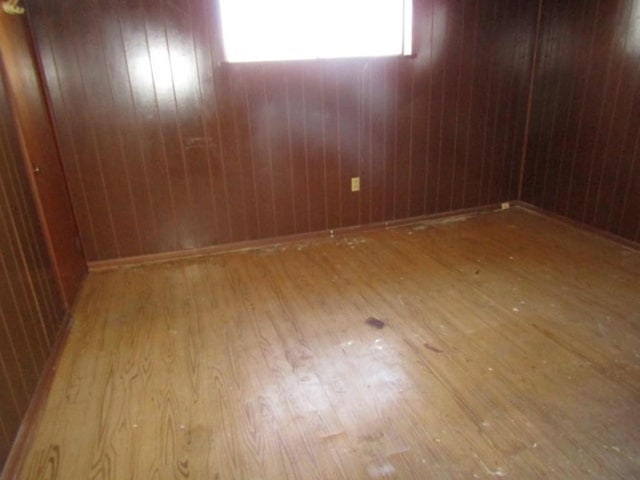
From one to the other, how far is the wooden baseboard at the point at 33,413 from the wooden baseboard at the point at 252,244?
2.85ft

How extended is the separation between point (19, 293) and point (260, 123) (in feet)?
6.08

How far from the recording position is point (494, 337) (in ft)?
6.78

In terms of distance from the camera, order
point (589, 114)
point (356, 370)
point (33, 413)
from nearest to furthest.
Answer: point (33, 413), point (356, 370), point (589, 114)

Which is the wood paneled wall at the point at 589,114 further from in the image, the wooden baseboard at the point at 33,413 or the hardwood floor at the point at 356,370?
the wooden baseboard at the point at 33,413

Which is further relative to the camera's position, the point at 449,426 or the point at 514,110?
the point at 514,110

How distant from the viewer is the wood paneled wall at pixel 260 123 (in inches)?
106

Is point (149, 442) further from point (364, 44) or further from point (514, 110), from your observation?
point (514, 110)

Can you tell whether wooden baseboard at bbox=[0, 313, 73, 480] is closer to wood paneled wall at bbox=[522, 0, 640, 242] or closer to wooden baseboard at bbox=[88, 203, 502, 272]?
wooden baseboard at bbox=[88, 203, 502, 272]

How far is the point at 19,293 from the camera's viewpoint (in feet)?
5.49

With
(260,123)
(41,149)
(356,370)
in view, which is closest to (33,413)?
(356,370)

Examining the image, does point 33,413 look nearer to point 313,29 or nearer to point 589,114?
point 313,29

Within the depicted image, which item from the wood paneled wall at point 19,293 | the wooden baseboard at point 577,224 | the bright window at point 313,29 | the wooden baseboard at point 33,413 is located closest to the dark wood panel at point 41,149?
the wood paneled wall at point 19,293

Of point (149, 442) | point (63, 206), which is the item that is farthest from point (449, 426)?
point (63, 206)

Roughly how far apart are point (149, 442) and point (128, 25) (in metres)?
2.33
